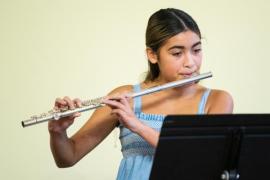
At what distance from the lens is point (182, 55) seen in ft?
3.92

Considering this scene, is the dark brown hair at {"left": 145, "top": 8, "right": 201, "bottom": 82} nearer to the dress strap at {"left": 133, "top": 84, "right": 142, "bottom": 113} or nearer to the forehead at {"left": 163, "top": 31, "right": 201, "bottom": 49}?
the forehead at {"left": 163, "top": 31, "right": 201, "bottom": 49}

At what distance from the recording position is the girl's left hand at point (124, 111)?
1.10 m

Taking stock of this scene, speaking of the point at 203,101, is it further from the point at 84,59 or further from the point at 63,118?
the point at 84,59

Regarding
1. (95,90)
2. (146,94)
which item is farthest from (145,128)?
(95,90)

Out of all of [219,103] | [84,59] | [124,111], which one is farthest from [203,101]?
[84,59]

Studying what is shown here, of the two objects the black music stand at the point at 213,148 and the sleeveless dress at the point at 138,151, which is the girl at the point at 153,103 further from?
the black music stand at the point at 213,148

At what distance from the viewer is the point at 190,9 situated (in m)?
1.86

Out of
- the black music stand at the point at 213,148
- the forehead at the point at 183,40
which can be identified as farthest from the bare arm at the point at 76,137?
the black music stand at the point at 213,148

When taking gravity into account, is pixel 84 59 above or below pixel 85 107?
above

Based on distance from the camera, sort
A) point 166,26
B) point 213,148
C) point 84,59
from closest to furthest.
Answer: point 213,148
point 166,26
point 84,59

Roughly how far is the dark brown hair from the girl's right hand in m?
0.27

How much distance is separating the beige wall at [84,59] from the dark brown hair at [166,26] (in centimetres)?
54

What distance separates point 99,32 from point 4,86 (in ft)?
1.41

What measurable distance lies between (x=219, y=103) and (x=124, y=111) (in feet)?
0.93
